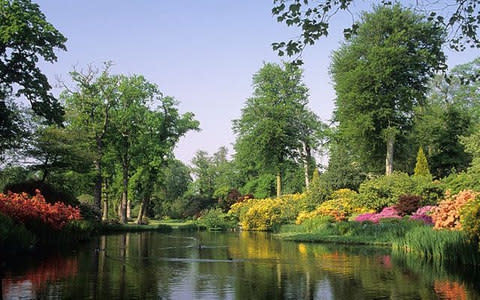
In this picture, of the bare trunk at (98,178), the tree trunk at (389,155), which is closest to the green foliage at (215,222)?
the bare trunk at (98,178)

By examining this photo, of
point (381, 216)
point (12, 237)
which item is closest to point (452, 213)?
point (381, 216)

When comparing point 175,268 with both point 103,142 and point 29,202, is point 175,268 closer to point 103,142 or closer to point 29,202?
point 29,202

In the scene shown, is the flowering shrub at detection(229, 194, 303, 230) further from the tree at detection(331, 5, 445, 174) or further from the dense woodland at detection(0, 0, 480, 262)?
the tree at detection(331, 5, 445, 174)

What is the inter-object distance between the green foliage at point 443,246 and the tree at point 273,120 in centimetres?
2844

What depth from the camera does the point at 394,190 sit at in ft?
89.8

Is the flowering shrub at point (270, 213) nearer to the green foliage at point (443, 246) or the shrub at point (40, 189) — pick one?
the shrub at point (40, 189)

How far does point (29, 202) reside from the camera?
1845cm

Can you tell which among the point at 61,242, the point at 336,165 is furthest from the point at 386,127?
the point at 61,242

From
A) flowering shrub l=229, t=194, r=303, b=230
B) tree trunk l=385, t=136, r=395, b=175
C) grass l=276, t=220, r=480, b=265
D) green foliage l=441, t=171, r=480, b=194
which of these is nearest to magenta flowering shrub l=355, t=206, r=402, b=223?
grass l=276, t=220, r=480, b=265

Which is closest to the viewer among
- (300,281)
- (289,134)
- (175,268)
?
(300,281)

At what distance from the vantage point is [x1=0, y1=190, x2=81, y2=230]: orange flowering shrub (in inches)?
663

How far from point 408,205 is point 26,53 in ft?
66.7

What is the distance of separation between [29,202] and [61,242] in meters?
2.85

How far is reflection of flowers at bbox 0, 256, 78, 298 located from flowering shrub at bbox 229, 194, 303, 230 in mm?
20291
